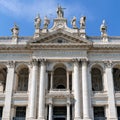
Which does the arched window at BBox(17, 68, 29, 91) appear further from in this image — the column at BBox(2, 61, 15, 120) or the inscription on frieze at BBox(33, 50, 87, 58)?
the inscription on frieze at BBox(33, 50, 87, 58)

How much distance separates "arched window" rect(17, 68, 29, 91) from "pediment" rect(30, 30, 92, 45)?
4.89 meters

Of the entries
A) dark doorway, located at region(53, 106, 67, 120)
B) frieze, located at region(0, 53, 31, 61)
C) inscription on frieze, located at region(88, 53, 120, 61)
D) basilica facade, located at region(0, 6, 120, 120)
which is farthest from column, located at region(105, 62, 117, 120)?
frieze, located at region(0, 53, 31, 61)

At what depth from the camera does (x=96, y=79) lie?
40.7m

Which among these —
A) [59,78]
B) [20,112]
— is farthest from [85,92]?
[20,112]

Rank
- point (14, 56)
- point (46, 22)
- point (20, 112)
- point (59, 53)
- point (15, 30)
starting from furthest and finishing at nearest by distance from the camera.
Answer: point (46, 22) → point (15, 30) → point (14, 56) → point (59, 53) → point (20, 112)

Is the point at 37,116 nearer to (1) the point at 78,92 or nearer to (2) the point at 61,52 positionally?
(1) the point at 78,92

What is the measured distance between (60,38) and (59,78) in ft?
19.4

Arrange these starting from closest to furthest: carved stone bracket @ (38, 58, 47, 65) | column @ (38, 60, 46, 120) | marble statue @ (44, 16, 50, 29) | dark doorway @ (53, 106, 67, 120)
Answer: column @ (38, 60, 46, 120) → dark doorway @ (53, 106, 67, 120) → carved stone bracket @ (38, 58, 47, 65) → marble statue @ (44, 16, 50, 29)

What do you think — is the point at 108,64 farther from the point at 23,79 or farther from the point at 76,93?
the point at 23,79

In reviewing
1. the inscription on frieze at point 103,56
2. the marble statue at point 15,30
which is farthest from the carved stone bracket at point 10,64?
the inscription on frieze at point 103,56

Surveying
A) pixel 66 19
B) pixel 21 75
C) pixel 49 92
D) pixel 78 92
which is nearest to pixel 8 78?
pixel 21 75

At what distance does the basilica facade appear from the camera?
3566cm

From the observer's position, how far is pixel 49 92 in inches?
1433

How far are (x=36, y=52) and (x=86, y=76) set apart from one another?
301 inches
